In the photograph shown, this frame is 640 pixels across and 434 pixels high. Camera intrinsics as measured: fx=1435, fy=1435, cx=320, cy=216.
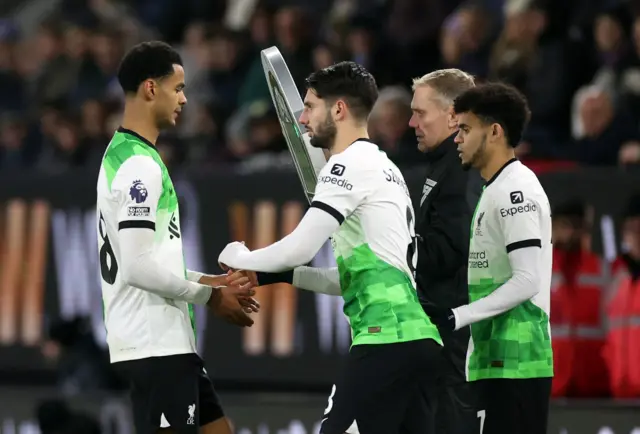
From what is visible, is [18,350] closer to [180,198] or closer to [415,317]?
[180,198]

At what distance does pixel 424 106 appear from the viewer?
7414 millimetres

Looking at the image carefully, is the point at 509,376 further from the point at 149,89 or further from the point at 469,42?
the point at 469,42

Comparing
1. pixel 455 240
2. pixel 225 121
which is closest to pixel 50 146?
pixel 225 121

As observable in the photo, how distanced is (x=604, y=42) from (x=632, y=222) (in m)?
2.32

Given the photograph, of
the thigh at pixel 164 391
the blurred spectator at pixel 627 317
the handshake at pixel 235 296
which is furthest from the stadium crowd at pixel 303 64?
the thigh at pixel 164 391

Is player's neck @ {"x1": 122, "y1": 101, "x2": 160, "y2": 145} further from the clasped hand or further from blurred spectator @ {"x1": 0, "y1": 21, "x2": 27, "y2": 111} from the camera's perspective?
blurred spectator @ {"x1": 0, "y1": 21, "x2": 27, "y2": 111}

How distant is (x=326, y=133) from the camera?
257 inches

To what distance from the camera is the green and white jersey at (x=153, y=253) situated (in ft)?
21.6

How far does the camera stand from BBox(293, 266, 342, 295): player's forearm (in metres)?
6.88

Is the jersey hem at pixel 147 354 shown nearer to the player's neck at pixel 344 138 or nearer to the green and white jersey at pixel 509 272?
the player's neck at pixel 344 138

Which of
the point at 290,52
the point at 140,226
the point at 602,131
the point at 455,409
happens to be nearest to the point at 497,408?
the point at 455,409

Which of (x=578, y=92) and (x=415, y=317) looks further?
(x=578, y=92)

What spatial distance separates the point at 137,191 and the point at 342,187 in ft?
3.16

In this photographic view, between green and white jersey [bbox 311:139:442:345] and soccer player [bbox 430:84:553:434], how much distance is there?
0.40 m
